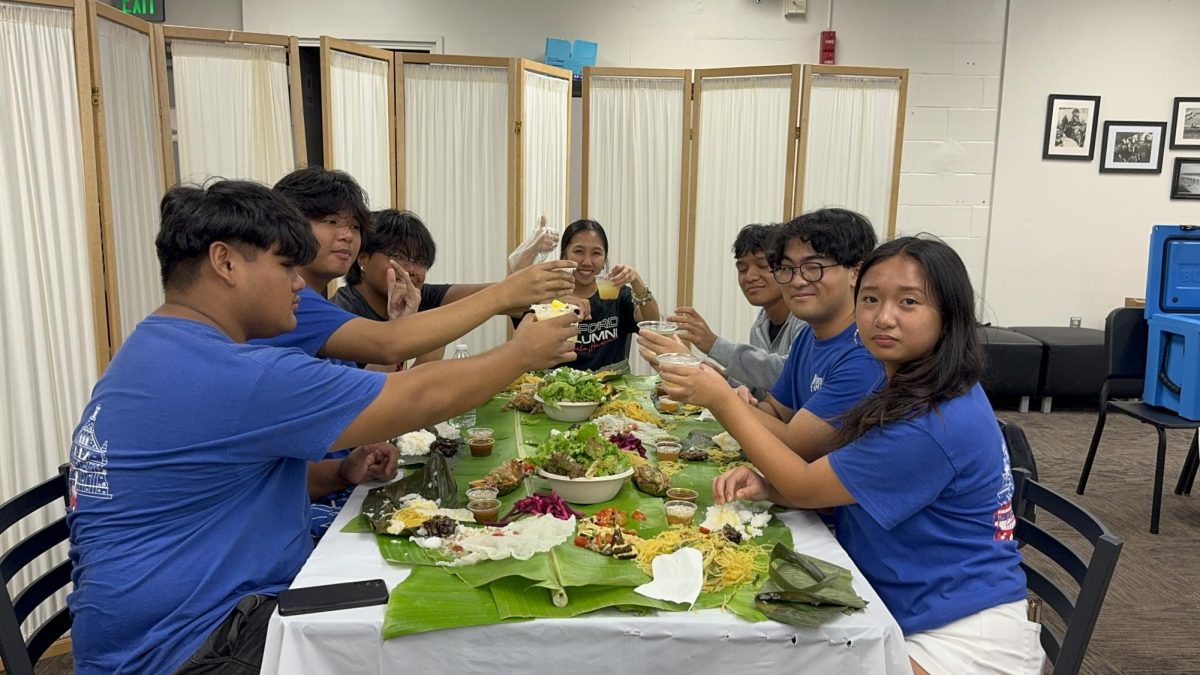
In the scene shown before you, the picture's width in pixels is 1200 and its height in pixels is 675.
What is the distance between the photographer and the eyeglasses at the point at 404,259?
10.1ft

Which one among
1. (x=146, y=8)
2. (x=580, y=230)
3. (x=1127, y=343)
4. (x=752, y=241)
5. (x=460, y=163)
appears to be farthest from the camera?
(x=146, y=8)

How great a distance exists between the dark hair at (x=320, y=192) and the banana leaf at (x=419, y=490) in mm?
866

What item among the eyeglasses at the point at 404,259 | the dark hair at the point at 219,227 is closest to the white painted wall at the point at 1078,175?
the eyeglasses at the point at 404,259

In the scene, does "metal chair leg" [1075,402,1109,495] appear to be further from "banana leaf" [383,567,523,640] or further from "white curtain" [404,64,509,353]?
"banana leaf" [383,567,523,640]

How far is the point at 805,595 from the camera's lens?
58.1 inches

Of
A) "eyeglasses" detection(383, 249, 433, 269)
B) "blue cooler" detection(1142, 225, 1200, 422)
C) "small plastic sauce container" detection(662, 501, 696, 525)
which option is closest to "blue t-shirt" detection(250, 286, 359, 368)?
"eyeglasses" detection(383, 249, 433, 269)

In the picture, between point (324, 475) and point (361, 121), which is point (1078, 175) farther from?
point (324, 475)

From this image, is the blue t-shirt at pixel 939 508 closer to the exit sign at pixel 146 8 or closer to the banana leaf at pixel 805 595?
the banana leaf at pixel 805 595

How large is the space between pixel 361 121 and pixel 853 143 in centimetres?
270

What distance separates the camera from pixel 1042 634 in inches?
72.8

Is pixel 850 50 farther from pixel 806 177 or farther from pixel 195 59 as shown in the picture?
pixel 195 59

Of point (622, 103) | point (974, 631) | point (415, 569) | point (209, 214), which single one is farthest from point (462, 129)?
point (974, 631)

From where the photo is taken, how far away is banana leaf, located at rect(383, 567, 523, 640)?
1441 millimetres

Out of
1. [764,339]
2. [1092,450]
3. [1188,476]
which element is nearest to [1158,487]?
[1092,450]
